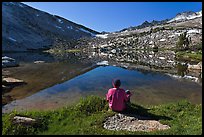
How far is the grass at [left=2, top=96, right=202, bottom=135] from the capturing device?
1346cm

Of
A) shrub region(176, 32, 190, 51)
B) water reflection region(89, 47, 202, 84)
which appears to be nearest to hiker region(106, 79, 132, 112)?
water reflection region(89, 47, 202, 84)

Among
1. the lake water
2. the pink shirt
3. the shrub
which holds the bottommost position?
the lake water

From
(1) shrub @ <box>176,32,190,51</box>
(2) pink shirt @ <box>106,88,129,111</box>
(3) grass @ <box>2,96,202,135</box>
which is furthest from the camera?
(1) shrub @ <box>176,32,190,51</box>

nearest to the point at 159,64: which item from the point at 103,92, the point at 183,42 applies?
the point at 103,92

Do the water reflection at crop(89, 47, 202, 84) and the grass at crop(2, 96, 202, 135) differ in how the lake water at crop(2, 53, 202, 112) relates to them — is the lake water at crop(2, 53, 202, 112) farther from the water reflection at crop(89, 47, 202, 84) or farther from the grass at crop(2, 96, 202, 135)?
the grass at crop(2, 96, 202, 135)

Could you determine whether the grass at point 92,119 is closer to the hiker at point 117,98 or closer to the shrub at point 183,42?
the hiker at point 117,98

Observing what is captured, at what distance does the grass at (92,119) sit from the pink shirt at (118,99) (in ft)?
1.50

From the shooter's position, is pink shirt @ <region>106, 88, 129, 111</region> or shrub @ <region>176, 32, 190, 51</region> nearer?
pink shirt @ <region>106, 88, 129, 111</region>

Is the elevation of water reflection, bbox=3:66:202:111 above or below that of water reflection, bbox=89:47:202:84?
below

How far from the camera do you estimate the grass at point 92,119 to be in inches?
530

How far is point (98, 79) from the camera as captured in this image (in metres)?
41.9

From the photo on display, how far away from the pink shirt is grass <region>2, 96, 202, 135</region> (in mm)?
457

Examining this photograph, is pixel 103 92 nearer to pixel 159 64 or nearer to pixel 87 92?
pixel 87 92

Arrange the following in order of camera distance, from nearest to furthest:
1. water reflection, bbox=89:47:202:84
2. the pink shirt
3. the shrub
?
the pink shirt < water reflection, bbox=89:47:202:84 < the shrub
